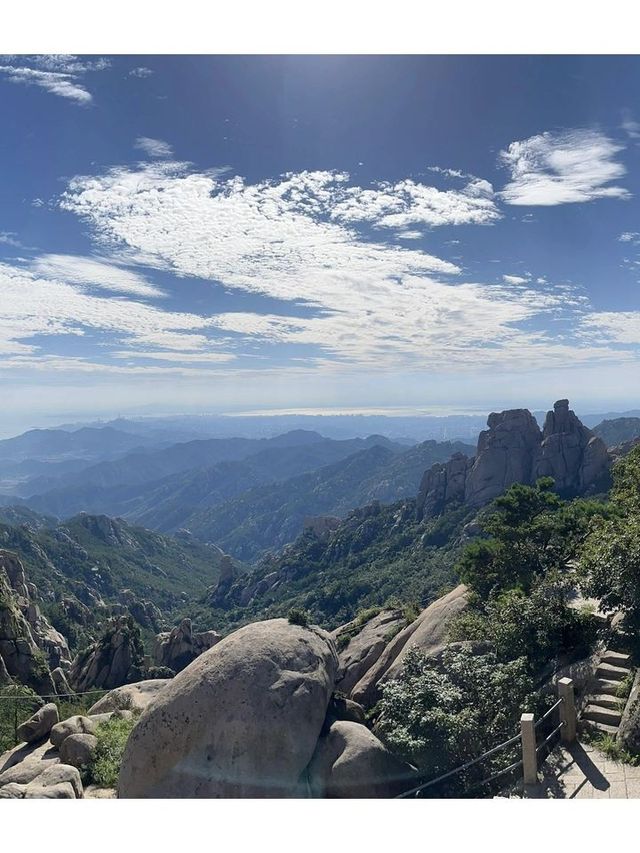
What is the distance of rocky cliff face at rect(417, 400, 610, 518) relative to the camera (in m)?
74.6

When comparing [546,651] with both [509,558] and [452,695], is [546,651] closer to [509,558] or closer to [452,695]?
[452,695]

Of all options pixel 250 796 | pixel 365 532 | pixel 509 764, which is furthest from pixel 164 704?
pixel 365 532

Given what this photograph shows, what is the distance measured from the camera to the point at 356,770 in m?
11.2

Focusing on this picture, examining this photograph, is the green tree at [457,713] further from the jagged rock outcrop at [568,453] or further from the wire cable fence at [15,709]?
the jagged rock outcrop at [568,453]

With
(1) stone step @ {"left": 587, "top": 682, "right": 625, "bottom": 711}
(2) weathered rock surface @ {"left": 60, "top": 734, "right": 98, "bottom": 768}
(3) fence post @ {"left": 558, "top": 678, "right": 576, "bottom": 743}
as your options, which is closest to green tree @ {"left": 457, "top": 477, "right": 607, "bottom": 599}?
(1) stone step @ {"left": 587, "top": 682, "right": 625, "bottom": 711}

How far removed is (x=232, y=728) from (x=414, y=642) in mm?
9250

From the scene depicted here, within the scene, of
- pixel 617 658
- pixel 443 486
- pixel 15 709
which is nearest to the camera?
pixel 617 658

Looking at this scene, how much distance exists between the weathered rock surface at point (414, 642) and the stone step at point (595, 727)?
5352mm

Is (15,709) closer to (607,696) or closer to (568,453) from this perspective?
(607,696)

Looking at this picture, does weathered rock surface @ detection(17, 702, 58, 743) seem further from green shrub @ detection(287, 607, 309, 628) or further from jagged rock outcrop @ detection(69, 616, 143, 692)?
jagged rock outcrop @ detection(69, 616, 143, 692)

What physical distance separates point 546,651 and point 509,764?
9.96 feet

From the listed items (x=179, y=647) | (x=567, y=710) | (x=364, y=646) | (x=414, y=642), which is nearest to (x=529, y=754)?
(x=567, y=710)

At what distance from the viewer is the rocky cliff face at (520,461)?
74625 mm

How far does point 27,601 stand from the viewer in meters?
61.4
